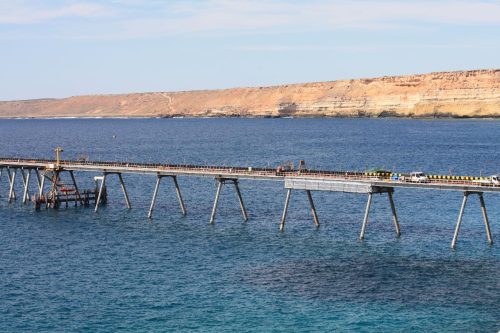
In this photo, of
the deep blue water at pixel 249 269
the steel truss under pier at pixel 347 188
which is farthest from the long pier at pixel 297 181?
the deep blue water at pixel 249 269

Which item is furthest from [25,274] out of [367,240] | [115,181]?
[115,181]

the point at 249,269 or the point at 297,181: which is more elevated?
the point at 297,181

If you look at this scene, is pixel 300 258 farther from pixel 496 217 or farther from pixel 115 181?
pixel 115 181

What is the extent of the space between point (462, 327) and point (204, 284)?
21284 millimetres

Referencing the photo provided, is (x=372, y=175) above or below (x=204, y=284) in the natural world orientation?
above

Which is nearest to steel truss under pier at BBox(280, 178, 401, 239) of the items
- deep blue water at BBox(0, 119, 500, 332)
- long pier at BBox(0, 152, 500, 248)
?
long pier at BBox(0, 152, 500, 248)

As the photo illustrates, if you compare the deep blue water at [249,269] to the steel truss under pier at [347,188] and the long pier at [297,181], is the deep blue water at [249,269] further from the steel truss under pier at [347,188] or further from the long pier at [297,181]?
the long pier at [297,181]

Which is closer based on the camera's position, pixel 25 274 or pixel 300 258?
pixel 25 274

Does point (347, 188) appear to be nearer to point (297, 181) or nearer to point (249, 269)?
point (297, 181)

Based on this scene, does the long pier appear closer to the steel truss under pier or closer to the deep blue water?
the steel truss under pier

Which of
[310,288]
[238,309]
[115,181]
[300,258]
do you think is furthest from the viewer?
[115,181]

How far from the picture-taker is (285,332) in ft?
175

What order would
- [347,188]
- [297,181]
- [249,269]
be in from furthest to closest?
[297,181], [347,188], [249,269]

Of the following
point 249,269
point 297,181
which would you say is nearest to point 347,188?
point 297,181
